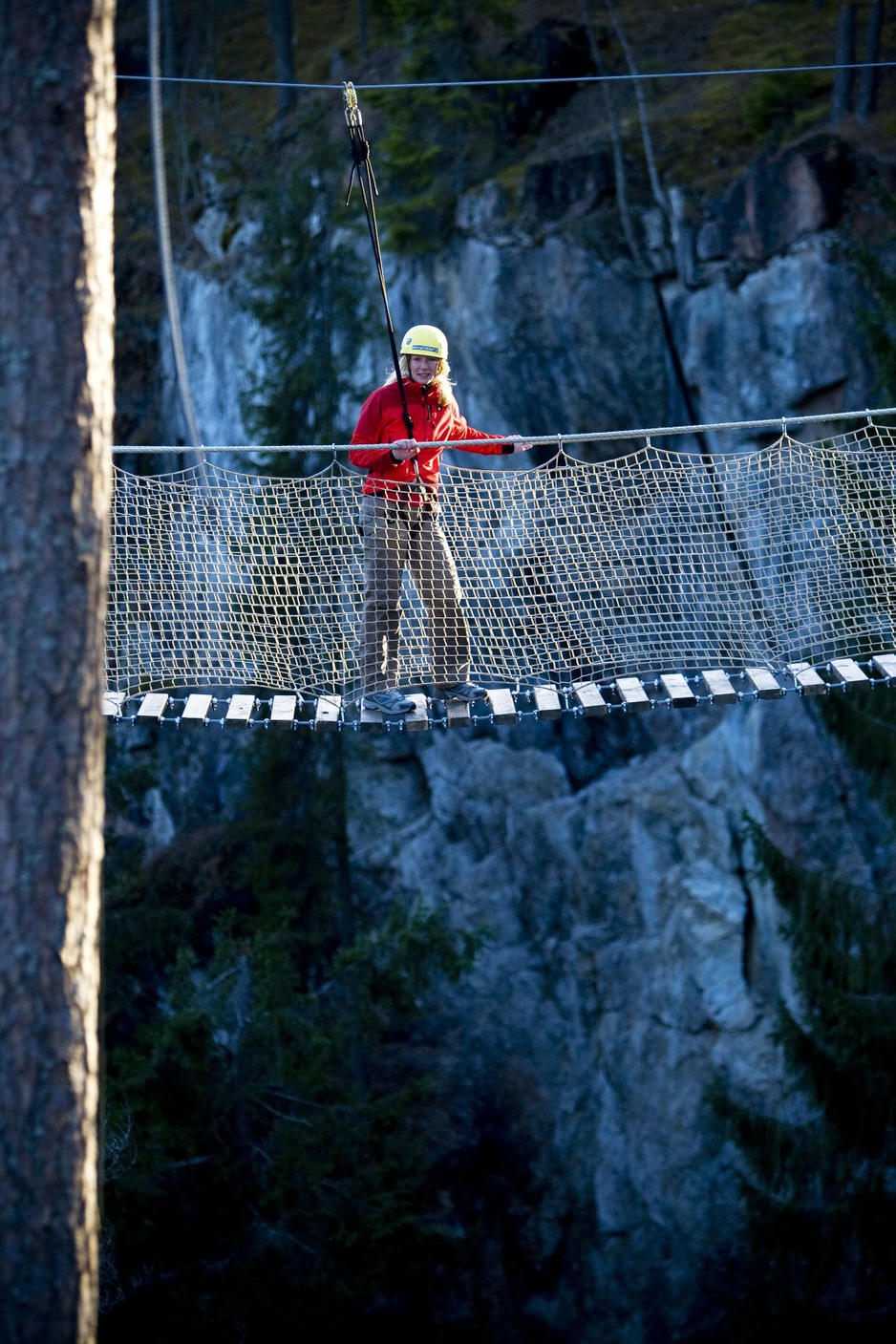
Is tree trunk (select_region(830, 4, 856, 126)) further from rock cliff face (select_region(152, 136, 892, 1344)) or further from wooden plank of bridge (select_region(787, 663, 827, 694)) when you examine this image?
wooden plank of bridge (select_region(787, 663, 827, 694))

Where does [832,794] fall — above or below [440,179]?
below

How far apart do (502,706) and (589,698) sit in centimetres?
33

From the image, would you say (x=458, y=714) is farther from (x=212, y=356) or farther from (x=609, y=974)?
(x=212, y=356)

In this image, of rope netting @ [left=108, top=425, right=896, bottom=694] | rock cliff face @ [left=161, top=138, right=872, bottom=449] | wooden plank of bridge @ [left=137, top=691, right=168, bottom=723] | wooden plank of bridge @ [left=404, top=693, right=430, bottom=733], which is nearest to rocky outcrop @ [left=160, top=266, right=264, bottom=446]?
rock cliff face @ [left=161, top=138, right=872, bottom=449]

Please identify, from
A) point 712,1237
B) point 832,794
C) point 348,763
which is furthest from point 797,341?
point 712,1237

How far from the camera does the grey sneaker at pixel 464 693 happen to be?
5.09 meters

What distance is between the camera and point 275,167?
14.3m

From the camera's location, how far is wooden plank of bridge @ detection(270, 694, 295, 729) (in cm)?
480

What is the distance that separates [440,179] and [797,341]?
3.71 m

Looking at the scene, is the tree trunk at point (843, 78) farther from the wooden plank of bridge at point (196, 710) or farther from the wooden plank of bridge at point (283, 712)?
the wooden plank of bridge at point (196, 710)

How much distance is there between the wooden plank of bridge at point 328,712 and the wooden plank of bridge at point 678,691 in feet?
3.74

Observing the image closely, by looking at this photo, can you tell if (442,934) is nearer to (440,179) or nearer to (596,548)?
(596,548)

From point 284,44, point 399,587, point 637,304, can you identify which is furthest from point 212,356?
point 399,587

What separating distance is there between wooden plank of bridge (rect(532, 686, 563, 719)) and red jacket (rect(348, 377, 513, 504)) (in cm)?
82
